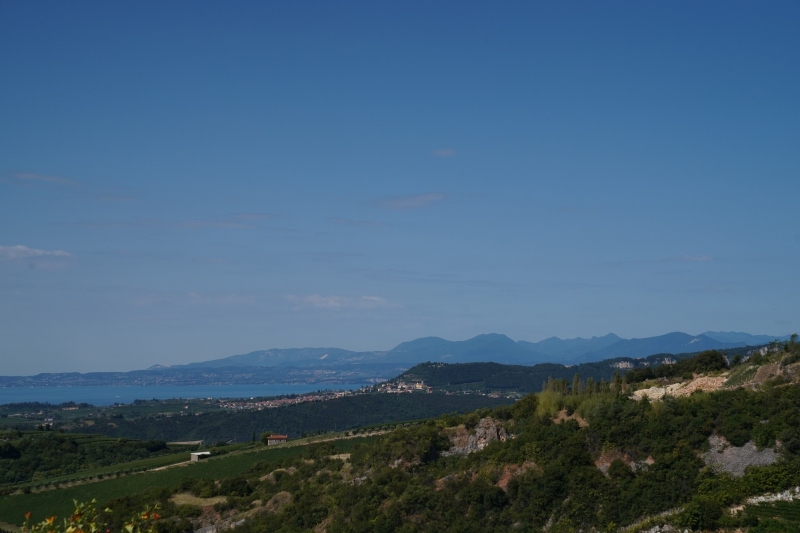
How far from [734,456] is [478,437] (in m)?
13.7

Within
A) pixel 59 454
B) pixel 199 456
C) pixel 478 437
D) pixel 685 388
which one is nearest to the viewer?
pixel 685 388

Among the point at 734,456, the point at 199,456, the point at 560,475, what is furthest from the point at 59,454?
the point at 734,456

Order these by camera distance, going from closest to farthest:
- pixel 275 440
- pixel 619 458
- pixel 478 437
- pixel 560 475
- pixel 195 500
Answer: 1. pixel 560 475
2. pixel 619 458
3. pixel 478 437
4. pixel 195 500
5. pixel 275 440

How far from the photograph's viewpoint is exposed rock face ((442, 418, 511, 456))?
37.9 meters

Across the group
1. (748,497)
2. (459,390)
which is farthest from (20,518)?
(459,390)

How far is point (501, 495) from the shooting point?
104 feet

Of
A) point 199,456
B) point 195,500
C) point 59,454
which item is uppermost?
point 195,500

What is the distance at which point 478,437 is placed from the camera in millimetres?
38594

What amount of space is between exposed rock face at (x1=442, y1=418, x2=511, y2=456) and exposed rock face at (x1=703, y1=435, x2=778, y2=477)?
10896 millimetres

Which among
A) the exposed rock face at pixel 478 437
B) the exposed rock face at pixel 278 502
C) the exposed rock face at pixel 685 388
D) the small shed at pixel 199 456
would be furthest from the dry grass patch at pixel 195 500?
the exposed rock face at pixel 685 388

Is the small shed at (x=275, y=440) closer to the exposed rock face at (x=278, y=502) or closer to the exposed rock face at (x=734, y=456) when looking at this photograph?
the exposed rock face at (x=278, y=502)

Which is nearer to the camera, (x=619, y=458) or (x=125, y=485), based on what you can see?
(x=619, y=458)

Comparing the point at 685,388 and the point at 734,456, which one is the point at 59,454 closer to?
the point at 685,388

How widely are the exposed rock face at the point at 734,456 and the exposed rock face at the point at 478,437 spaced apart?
10.9 m
